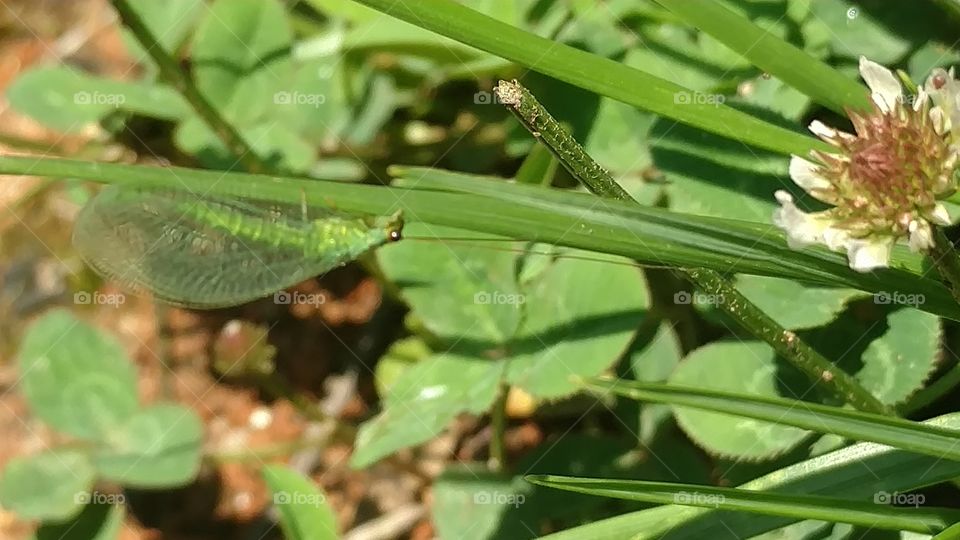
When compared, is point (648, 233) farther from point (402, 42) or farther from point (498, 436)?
point (402, 42)

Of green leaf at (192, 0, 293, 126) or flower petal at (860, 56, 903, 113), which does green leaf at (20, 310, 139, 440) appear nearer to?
green leaf at (192, 0, 293, 126)

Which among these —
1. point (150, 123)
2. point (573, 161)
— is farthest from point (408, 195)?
point (150, 123)

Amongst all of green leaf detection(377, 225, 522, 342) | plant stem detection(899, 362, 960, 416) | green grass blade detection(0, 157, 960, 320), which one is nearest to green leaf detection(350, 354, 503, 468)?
green leaf detection(377, 225, 522, 342)

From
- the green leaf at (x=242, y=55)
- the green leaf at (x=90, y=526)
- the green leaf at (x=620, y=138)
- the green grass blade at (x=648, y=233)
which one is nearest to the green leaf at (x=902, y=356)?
the green grass blade at (x=648, y=233)

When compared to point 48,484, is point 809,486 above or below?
above

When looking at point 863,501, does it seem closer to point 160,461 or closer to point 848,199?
point 848,199

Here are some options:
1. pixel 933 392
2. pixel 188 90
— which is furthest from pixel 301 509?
pixel 933 392
